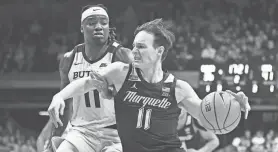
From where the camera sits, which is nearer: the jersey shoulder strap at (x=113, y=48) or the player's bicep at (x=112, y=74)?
the player's bicep at (x=112, y=74)

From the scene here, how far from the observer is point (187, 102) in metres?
4.30

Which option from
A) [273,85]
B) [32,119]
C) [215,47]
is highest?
[215,47]

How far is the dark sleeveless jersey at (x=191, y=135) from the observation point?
887 centimetres

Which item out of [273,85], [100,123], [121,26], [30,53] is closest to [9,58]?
[30,53]

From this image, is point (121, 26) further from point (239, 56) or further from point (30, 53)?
point (239, 56)

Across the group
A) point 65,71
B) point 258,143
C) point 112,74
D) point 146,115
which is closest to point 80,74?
point 65,71

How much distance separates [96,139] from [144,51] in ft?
3.27

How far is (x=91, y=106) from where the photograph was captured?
493cm

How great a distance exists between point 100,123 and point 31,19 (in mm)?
14857

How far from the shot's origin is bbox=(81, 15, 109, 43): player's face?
5094mm

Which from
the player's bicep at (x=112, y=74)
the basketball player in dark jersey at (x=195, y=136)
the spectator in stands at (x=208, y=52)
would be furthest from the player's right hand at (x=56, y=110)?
the spectator in stands at (x=208, y=52)

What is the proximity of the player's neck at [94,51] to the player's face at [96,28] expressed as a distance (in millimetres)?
51

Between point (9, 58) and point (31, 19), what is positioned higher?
point (31, 19)

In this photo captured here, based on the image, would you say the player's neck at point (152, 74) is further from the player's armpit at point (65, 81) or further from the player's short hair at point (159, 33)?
the player's armpit at point (65, 81)
